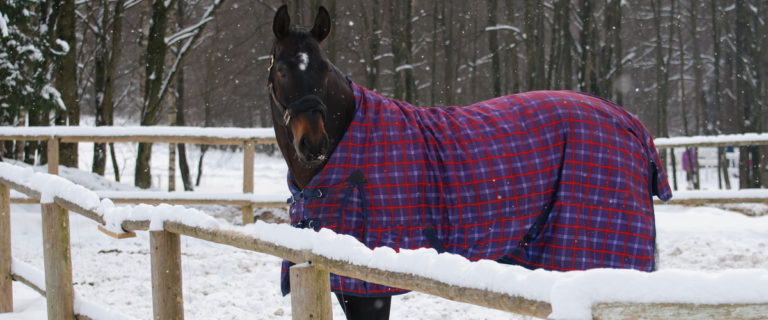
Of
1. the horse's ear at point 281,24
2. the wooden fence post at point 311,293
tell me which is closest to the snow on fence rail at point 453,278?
the wooden fence post at point 311,293

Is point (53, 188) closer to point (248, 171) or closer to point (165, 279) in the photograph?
point (165, 279)

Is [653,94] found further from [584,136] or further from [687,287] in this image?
[687,287]

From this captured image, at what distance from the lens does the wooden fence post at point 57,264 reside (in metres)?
3.33

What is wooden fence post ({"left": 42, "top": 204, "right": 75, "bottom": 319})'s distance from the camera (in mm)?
3330

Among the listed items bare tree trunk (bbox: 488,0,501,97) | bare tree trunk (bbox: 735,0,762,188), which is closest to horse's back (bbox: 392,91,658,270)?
bare tree trunk (bbox: 735,0,762,188)

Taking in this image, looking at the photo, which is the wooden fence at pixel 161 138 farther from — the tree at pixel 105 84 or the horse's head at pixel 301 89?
the tree at pixel 105 84

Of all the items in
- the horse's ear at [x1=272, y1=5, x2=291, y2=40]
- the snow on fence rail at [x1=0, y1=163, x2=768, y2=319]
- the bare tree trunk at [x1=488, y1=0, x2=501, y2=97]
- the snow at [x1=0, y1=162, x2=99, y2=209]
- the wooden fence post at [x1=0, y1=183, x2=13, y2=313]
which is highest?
the bare tree trunk at [x1=488, y1=0, x2=501, y2=97]

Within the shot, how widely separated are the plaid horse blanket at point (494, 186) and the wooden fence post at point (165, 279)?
1.50 feet

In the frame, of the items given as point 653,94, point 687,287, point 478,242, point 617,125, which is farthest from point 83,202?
point 653,94

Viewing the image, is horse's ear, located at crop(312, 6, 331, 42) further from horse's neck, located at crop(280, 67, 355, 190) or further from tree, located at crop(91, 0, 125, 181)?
tree, located at crop(91, 0, 125, 181)

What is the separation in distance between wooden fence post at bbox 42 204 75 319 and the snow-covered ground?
0.16 metres

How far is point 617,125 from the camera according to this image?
2.96m

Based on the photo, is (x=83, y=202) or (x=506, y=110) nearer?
(x=506, y=110)

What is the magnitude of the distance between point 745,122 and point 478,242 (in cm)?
1284
